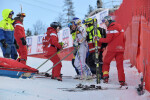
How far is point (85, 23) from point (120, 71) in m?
2.08

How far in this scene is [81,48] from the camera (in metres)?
5.89

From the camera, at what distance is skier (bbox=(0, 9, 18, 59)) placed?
19.6 feet

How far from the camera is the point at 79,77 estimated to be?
603 centimetres

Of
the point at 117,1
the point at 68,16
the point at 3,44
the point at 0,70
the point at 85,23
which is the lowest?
the point at 0,70

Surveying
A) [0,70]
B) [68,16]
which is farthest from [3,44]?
[68,16]

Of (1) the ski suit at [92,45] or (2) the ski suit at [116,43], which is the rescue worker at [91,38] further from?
(2) the ski suit at [116,43]

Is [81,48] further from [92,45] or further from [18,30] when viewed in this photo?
[18,30]

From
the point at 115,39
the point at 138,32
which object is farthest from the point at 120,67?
the point at 138,32

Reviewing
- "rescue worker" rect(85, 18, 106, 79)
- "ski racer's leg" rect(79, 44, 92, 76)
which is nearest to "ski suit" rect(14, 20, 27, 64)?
"ski racer's leg" rect(79, 44, 92, 76)

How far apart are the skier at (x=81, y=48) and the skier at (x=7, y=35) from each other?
1.94 m

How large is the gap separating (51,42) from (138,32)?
290 centimetres

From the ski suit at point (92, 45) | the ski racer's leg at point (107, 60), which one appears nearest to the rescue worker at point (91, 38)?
the ski suit at point (92, 45)

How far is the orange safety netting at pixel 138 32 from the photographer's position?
420 centimetres

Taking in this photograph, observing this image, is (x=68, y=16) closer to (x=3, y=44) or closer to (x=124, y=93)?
(x=3, y=44)
